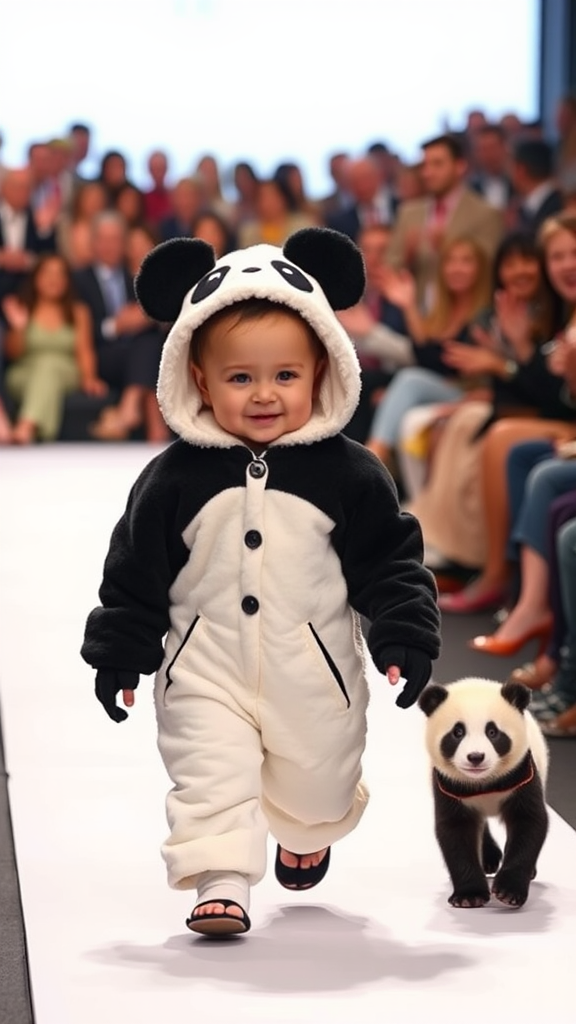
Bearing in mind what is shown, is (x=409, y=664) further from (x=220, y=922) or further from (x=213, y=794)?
(x=220, y=922)

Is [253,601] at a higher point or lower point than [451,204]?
lower

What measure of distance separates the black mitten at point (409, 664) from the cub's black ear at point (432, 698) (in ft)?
0.79

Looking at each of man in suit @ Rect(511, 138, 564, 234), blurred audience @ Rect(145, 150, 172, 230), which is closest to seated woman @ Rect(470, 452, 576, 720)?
man in suit @ Rect(511, 138, 564, 234)

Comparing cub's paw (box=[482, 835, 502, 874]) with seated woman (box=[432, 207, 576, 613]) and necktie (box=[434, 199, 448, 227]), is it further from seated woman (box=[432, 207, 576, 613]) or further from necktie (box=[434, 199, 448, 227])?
necktie (box=[434, 199, 448, 227])

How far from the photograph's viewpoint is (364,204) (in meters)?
10.7

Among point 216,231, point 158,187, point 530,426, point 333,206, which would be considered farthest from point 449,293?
point 158,187

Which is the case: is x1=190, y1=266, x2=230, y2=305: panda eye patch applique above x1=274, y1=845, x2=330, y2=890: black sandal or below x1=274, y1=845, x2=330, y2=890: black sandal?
above

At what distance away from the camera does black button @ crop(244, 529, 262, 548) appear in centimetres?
268

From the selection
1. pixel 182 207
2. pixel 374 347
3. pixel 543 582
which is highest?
pixel 182 207

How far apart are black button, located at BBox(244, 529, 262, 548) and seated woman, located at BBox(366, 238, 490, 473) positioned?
13.3 feet

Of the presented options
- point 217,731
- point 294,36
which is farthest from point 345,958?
point 294,36

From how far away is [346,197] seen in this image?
1147 centimetres

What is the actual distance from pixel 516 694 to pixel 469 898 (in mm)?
304

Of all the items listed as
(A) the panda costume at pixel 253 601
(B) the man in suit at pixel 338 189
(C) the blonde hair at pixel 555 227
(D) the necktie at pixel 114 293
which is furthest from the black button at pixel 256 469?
(B) the man in suit at pixel 338 189
